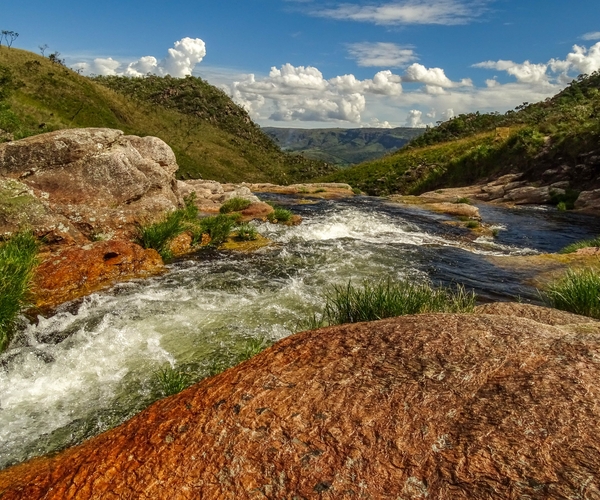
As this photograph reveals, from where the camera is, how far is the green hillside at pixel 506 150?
36.1 m

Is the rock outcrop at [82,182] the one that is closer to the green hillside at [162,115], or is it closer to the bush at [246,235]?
the bush at [246,235]

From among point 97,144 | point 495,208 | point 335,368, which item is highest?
point 97,144

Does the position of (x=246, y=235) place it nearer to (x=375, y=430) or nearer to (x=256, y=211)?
(x=256, y=211)

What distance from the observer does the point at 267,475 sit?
3053 millimetres

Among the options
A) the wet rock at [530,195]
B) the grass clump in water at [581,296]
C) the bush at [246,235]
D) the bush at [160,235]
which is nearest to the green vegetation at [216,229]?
the bush at [246,235]

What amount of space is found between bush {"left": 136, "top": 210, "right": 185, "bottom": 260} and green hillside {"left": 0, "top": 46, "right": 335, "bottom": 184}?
31.8m

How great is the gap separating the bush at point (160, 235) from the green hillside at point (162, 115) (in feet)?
104

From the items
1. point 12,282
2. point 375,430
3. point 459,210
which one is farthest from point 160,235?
point 459,210

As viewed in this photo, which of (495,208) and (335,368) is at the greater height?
(335,368)

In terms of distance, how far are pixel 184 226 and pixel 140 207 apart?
2.23 m

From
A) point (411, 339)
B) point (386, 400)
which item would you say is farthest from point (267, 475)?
point (411, 339)

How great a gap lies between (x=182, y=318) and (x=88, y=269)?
4026 millimetres

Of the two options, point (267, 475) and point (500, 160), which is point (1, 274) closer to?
point (267, 475)

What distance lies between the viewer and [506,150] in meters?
45.8
